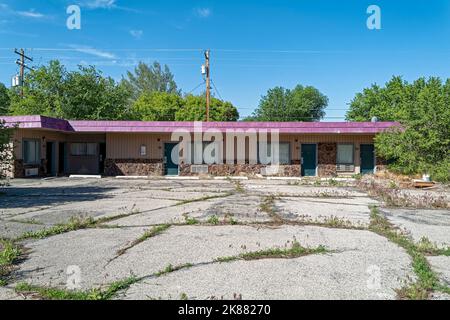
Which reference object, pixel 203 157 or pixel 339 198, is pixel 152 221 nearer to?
pixel 339 198

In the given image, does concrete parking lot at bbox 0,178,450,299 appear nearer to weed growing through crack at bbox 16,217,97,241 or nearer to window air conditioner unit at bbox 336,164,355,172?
weed growing through crack at bbox 16,217,97,241

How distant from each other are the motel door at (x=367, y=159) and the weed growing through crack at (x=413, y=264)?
15.0m

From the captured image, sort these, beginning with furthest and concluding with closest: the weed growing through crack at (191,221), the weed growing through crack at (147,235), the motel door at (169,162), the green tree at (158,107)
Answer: the green tree at (158,107)
the motel door at (169,162)
the weed growing through crack at (191,221)
the weed growing through crack at (147,235)

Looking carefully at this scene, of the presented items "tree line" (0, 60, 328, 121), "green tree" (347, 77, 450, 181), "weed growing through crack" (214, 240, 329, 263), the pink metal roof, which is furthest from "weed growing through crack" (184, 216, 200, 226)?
"tree line" (0, 60, 328, 121)

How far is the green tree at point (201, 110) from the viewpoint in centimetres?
5019

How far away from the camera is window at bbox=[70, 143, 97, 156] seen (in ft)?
78.4

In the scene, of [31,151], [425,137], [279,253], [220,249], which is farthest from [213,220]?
[31,151]

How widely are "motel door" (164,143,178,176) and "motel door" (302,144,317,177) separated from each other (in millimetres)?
8725

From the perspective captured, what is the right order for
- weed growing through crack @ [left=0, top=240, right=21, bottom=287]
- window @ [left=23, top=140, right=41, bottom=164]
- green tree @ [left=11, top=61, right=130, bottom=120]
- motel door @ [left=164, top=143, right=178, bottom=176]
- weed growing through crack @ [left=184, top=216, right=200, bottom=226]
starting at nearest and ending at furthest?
weed growing through crack @ [left=0, top=240, right=21, bottom=287], weed growing through crack @ [left=184, top=216, right=200, bottom=226], window @ [left=23, top=140, right=41, bottom=164], motel door @ [left=164, top=143, right=178, bottom=176], green tree @ [left=11, top=61, right=130, bottom=120]

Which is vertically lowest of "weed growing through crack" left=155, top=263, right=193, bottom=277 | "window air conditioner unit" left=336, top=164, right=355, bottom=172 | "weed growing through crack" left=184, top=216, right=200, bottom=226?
"weed growing through crack" left=155, top=263, right=193, bottom=277

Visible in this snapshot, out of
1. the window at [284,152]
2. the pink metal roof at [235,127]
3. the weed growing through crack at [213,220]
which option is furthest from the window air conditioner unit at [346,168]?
the weed growing through crack at [213,220]

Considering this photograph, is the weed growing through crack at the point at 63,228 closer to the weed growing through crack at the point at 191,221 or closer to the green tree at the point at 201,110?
the weed growing through crack at the point at 191,221

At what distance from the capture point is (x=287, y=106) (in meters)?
58.9
